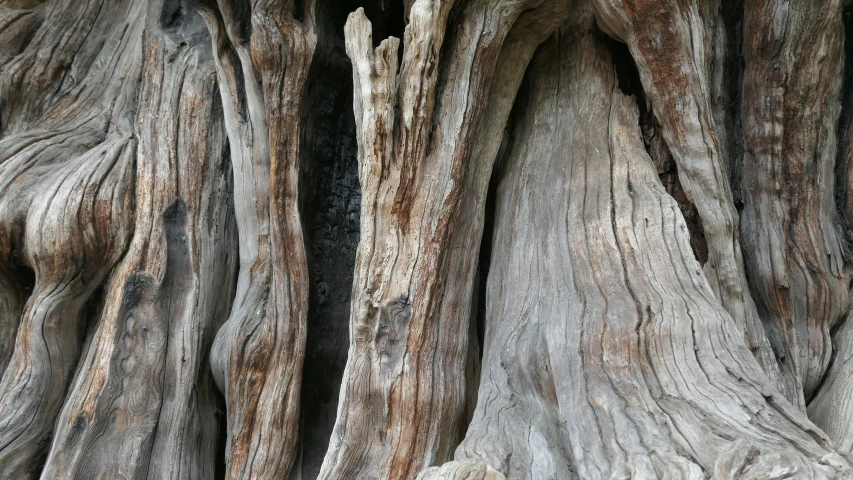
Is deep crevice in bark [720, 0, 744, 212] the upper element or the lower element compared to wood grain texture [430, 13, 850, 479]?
upper

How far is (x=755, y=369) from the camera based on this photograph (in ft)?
5.02

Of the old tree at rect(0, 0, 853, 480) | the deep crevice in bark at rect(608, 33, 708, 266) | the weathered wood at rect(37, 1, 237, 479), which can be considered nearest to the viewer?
the old tree at rect(0, 0, 853, 480)

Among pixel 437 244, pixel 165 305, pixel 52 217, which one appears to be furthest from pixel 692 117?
pixel 52 217

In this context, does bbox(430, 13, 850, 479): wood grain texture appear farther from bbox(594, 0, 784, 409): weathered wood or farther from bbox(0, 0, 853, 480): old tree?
bbox(594, 0, 784, 409): weathered wood

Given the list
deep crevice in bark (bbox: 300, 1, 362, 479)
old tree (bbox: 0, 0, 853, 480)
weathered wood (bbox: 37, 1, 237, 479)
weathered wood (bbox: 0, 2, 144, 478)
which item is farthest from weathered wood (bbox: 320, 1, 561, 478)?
weathered wood (bbox: 0, 2, 144, 478)

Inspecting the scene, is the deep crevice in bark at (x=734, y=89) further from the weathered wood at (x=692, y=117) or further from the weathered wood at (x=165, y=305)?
the weathered wood at (x=165, y=305)

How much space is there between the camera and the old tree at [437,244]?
5.78 ft

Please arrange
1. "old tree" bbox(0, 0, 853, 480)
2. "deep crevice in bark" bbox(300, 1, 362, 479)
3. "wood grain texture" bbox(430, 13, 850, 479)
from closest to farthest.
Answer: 1. "wood grain texture" bbox(430, 13, 850, 479)
2. "old tree" bbox(0, 0, 853, 480)
3. "deep crevice in bark" bbox(300, 1, 362, 479)

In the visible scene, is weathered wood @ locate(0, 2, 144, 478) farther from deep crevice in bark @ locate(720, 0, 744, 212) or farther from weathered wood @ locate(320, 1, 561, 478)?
deep crevice in bark @ locate(720, 0, 744, 212)

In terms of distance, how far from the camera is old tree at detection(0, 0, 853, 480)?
176 cm

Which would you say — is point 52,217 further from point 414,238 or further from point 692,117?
point 692,117

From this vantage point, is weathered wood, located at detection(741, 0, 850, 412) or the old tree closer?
the old tree

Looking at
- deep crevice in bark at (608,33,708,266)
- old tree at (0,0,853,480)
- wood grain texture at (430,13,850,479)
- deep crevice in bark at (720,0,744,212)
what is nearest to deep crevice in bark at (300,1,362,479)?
old tree at (0,0,853,480)

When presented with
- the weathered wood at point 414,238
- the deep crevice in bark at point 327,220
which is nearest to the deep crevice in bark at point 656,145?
the weathered wood at point 414,238
